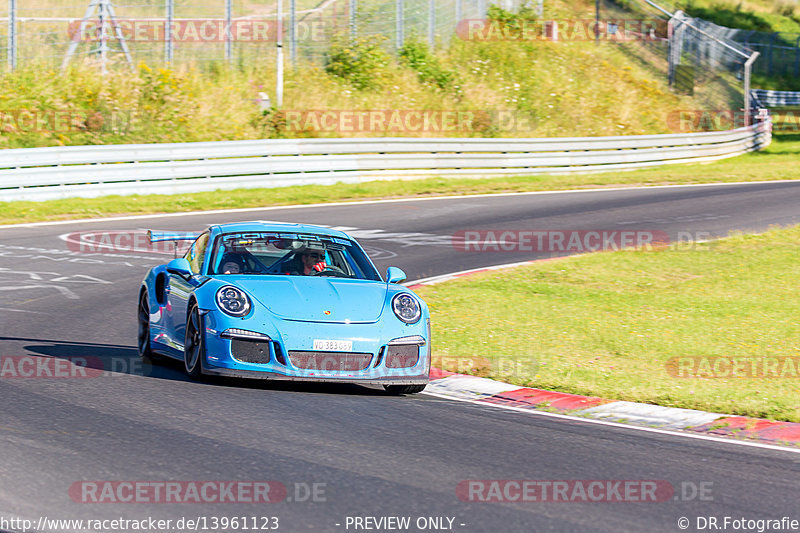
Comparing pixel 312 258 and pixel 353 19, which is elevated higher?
pixel 353 19

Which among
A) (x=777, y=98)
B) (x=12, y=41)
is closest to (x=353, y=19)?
(x=12, y=41)

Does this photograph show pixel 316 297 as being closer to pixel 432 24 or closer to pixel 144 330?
pixel 144 330

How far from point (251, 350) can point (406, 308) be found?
1307mm

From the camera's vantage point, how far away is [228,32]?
105 feet

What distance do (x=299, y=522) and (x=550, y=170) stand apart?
84.0 ft

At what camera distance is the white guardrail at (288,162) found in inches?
834

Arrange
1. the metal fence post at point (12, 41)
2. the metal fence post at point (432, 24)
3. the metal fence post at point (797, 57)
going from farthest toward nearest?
the metal fence post at point (797, 57) → the metal fence post at point (432, 24) → the metal fence post at point (12, 41)

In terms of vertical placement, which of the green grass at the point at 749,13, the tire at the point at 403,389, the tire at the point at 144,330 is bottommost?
the tire at the point at 403,389

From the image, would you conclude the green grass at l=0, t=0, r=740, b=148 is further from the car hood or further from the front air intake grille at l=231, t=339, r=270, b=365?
the front air intake grille at l=231, t=339, r=270, b=365

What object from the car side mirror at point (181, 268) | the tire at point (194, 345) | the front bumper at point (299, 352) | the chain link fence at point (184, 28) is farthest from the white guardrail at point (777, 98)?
the tire at point (194, 345)

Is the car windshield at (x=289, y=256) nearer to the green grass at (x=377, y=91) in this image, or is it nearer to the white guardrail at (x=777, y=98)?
the green grass at (x=377, y=91)

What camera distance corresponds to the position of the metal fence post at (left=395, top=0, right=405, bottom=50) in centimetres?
3803

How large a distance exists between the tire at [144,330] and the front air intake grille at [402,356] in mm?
2462

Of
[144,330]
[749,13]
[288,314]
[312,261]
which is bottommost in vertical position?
[144,330]
